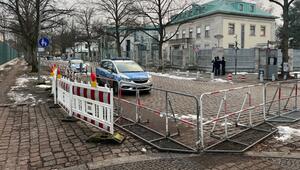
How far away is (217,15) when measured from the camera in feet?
160

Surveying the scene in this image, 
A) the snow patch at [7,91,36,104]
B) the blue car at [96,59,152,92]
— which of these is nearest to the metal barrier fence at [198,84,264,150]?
the blue car at [96,59,152,92]

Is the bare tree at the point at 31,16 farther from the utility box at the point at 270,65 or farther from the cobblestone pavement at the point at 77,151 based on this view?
Answer: the cobblestone pavement at the point at 77,151

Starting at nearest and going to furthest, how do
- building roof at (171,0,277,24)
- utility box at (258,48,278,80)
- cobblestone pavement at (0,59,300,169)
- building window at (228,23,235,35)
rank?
1. cobblestone pavement at (0,59,300,169)
2. utility box at (258,48,278,80)
3. building roof at (171,0,277,24)
4. building window at (228,23,235,35)

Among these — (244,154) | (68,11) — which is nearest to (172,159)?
(244,154)

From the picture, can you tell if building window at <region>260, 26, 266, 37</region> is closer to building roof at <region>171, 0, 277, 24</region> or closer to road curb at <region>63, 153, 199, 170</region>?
building roof at <region>171, 0, 277, 24</region>

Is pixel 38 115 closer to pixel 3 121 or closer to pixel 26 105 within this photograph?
pixel 3 121

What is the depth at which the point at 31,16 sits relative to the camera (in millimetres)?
29781

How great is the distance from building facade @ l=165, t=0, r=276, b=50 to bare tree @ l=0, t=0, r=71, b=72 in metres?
22.2

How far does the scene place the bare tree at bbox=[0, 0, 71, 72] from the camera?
27562 mm

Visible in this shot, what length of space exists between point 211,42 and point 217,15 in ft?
14.1

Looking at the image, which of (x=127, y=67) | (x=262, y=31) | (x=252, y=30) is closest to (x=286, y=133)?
(x=127, y=67)

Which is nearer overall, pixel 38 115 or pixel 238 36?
pixel 38 115

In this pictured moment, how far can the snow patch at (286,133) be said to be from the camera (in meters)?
6.76

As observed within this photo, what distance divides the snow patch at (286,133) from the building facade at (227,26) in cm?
4051
